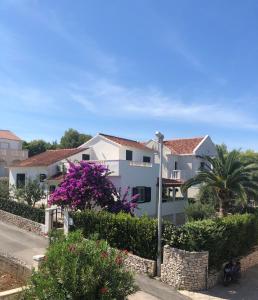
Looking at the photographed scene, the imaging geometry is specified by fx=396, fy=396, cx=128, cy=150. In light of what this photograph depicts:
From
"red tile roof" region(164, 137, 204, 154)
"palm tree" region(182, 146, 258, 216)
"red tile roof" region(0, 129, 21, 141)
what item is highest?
"red tile roof" region(0, 129, 21, 141)

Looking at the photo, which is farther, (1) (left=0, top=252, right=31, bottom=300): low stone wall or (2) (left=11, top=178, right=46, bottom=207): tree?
(2) (left=11, top=178, right=46, bottom=207): tree

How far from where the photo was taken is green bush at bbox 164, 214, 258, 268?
1911 centimetres

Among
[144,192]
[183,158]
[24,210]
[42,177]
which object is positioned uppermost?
[183,158]

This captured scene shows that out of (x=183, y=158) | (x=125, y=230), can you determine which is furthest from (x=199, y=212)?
(x=183, y=158)

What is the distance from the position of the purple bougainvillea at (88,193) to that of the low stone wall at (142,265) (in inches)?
212

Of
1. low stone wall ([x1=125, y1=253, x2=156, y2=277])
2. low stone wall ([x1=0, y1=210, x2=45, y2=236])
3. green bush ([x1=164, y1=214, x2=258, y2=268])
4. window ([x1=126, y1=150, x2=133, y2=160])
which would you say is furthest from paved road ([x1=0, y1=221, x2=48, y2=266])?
window ([x1=126, y1=150, x2=133, y2=160])

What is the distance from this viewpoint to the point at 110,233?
864 inches

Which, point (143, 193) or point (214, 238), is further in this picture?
point (143, 193)

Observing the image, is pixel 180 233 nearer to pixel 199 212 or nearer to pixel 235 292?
pixel 235 292

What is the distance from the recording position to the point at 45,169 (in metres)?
34.8

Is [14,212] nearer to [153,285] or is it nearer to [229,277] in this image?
[153,285]

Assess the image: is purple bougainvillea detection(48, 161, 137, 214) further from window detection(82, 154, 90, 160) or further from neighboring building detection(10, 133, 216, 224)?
window detection(82, 154, 90, 160)

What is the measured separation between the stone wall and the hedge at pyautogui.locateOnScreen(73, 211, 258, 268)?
2.03ft

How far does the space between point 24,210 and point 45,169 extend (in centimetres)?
666
